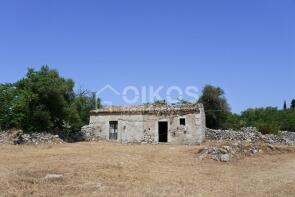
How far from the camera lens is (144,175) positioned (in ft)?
40.6

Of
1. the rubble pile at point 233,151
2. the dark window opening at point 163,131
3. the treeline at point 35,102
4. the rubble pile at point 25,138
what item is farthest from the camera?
the dark window opening at point 163,131

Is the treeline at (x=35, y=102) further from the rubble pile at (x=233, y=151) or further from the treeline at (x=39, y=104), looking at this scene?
the rubble pile at (x=233, y=151)

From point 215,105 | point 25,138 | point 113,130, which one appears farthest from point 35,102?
point 215,105

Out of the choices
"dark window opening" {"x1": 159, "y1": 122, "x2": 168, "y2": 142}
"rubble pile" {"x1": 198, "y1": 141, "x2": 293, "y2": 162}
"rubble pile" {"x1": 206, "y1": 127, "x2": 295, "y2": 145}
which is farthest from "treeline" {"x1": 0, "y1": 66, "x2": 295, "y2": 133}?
"rubble pile" {"x1": 198, "y1": 141, "x2": 293, "y2": 162}

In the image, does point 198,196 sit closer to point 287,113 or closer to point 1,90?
point 1,90

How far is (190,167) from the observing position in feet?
46.6

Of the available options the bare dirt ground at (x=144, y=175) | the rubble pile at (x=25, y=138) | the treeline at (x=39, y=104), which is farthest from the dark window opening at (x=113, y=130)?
the bare dirt ground at (x=144, y=175)

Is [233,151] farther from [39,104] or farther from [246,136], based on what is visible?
[39,104]

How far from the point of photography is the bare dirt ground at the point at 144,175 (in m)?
10.3

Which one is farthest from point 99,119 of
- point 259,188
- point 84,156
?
point 259,188

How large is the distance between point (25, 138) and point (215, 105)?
1602 cm

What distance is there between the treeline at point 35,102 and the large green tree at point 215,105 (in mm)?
12025

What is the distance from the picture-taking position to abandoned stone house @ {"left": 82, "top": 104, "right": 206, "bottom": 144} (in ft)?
78.0

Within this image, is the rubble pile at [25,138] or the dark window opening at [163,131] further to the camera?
the dark window opening at [163,131]
